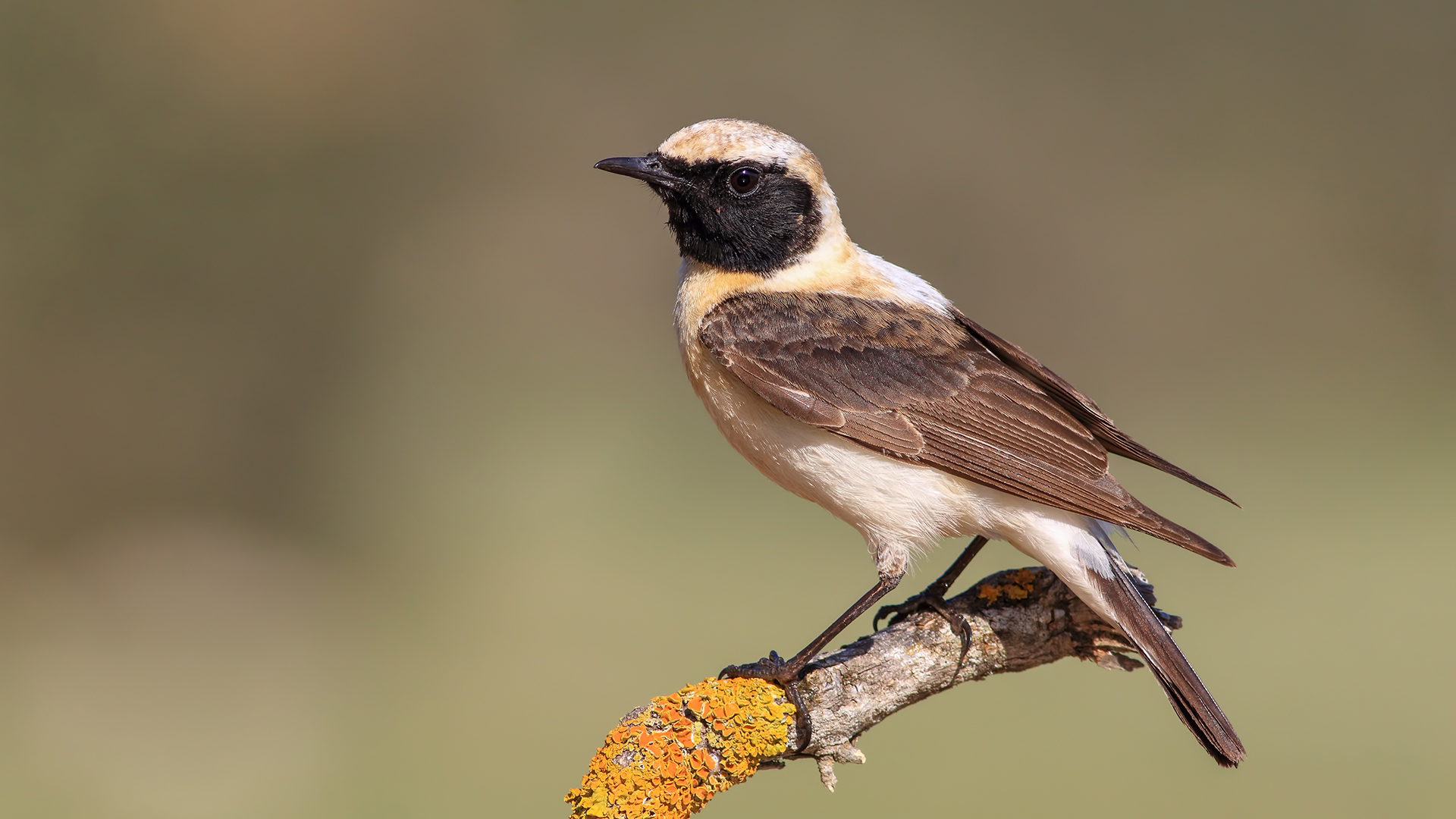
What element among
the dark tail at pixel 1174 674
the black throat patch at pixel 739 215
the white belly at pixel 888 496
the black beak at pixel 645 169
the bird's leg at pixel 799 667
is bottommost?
the dark tail at pixel 1174 674

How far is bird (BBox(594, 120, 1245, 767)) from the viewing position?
3.02 metres

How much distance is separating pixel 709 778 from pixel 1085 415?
169cm

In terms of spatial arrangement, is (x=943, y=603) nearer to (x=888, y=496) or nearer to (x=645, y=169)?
(x=888, y=496)

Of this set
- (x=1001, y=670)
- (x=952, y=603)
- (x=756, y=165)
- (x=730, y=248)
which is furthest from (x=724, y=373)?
(x=1001, y=670)

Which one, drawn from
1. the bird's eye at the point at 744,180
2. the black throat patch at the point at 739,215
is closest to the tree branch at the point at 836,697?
the black throat patch at the point at 739,215

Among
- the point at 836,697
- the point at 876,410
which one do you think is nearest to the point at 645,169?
the point at 876,410

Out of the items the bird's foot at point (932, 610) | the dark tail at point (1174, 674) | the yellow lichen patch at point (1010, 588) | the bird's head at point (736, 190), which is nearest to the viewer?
the dark tail at point (1174, 674)

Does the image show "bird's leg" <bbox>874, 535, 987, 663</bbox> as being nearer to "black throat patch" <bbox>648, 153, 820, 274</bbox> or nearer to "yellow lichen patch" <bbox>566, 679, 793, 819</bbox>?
"yellow lichen patch" <bbox>566, 679, 793, 819</bbox>

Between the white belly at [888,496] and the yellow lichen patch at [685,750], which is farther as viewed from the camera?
the white belly at [888,496]

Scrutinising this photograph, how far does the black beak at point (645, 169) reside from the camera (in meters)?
3.43

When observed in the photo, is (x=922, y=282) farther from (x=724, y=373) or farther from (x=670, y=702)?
(x=670, y=702)

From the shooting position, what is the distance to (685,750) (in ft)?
8.98

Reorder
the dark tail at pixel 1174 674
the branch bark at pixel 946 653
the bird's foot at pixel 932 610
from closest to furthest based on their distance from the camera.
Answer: the dark tail at pixel 1174 674, the branch bark at pixel 946 653, the bird's foot at pixel 932 610

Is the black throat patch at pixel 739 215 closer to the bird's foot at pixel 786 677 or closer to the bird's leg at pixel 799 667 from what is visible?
the bird's leg at pixel 799 667
